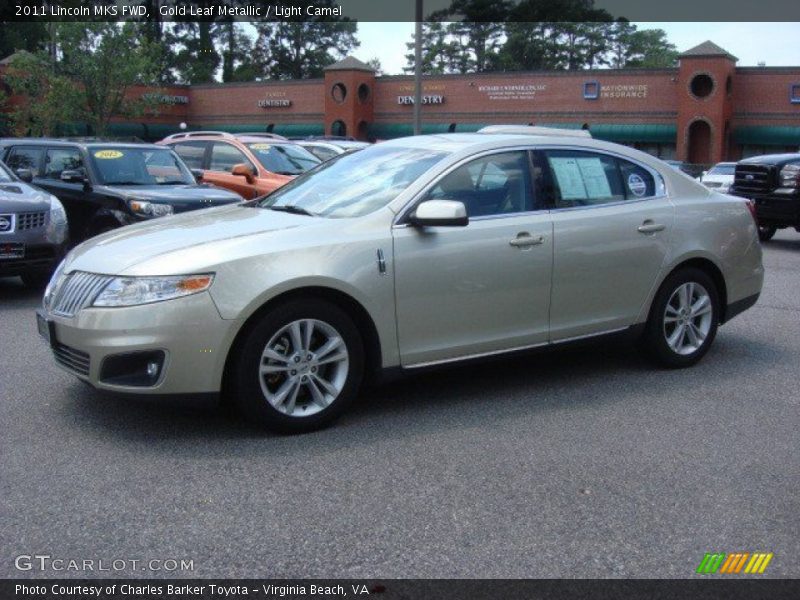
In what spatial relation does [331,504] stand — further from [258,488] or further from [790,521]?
[790,521]

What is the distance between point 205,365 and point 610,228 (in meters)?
2.85

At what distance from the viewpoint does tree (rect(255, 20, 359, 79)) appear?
84.2 metres

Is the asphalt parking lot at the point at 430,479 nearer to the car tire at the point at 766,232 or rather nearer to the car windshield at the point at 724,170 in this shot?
the car tire at the point at 766,232

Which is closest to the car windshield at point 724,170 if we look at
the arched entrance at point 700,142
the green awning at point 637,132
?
the arched entrance at point 700,142

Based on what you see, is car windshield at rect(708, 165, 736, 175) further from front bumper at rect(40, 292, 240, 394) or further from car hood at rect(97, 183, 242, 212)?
front bumper at rect(40, 292, 240, 394)

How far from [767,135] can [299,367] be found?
136 ft

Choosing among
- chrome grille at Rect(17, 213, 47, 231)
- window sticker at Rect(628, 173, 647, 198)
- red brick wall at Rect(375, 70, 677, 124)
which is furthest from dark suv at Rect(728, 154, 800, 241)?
red brick wall at Rect(375, 70, 677, 124)

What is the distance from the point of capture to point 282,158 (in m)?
15.1

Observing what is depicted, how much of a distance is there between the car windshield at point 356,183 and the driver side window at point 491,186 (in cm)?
19

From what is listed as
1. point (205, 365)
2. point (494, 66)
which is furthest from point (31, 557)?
point (494, 66)

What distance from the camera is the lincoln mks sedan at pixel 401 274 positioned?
467 cm

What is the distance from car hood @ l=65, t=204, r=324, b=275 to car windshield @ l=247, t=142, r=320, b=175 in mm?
8982

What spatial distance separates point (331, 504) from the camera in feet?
13.3

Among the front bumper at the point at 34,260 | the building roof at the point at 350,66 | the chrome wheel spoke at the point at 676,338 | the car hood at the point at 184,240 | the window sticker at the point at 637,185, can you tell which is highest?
the building roof at the point at 350,66
